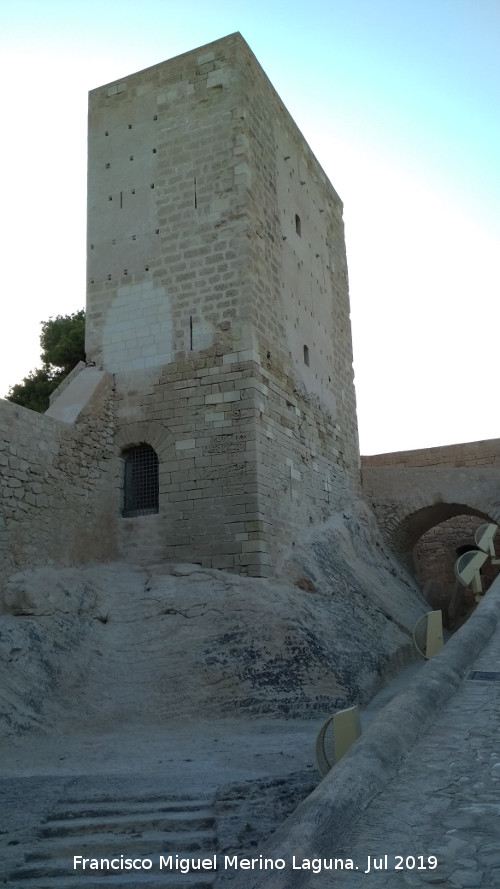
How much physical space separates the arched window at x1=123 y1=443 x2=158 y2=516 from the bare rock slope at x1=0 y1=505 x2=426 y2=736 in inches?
37.1

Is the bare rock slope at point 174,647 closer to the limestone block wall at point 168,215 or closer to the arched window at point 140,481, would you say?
the arched window at point 140,481

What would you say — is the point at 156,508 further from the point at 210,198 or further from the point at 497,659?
the point at 497,659

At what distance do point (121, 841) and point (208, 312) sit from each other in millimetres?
7446

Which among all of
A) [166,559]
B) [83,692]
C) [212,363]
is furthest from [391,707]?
[212,363]

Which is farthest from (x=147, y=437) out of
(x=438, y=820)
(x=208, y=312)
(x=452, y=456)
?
(x=452, y=456)

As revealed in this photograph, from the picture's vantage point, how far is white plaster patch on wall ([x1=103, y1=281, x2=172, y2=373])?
11.1 meters

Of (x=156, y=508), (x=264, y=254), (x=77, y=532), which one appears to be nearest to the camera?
(x=77, y=532)

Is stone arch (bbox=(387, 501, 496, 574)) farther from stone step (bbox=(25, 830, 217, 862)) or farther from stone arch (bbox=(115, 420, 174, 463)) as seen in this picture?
stone step (bbox=(25, 830, 217, 862))

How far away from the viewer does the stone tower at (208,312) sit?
1007 cm

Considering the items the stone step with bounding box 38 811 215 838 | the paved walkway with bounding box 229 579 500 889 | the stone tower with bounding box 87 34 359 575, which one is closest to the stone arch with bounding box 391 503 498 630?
the stone tower with bounding box 87 34 359 575

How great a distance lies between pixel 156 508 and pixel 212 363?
7.17 ft

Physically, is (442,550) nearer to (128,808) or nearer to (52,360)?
(52,360)

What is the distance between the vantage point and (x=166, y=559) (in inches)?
396

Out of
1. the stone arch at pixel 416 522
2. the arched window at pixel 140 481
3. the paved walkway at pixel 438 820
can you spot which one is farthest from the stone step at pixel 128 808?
the stone arch at pixel 416 522
